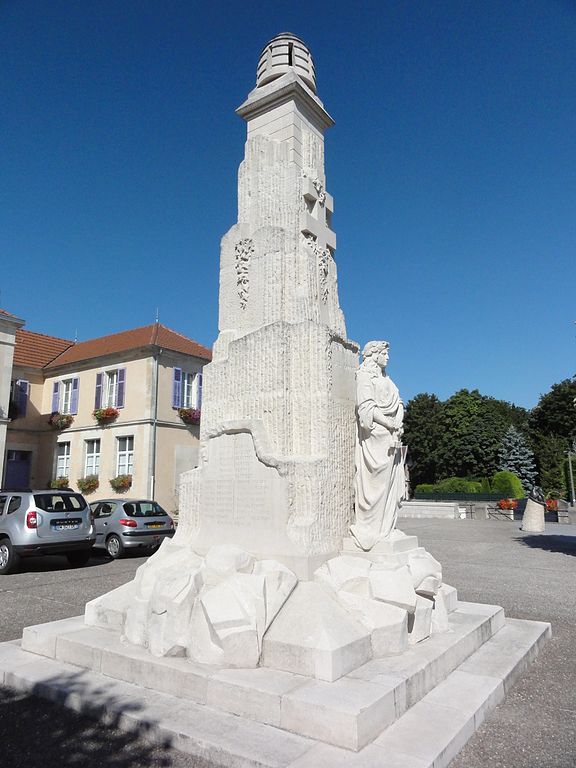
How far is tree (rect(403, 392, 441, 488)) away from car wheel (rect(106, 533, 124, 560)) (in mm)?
36916

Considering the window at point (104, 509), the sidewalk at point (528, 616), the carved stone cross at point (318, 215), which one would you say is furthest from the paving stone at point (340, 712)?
the window at point (104, 509)

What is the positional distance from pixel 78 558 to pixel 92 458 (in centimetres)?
1190

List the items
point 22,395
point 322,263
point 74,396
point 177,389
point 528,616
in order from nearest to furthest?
point 322,263
point 528,616
point 177,389
point 74,396
point 22,395

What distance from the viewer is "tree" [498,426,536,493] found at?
44438 millimetres

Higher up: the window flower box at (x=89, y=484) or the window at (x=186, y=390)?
the window at (x=186, y=390)

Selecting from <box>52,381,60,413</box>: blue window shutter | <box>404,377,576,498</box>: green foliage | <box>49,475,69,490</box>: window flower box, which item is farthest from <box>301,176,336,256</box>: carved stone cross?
<box>404,377,576,498</box>: green foliage

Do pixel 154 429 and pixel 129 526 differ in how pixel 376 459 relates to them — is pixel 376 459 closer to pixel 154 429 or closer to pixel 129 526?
pixel 129 526

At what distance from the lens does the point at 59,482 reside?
941 inches

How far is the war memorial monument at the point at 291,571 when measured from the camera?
11.8ft

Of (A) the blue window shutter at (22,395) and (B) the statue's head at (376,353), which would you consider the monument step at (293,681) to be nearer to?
(B) the statue's head at (376,353)

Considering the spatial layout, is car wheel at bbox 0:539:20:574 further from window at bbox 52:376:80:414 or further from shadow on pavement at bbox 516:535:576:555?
window at bbox 52:376:80:414

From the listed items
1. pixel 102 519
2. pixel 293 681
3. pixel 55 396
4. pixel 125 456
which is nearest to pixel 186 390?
pixel 125 456

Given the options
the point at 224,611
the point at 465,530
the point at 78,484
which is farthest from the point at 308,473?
the point at 78,484

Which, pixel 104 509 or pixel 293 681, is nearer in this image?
pixel 293 681
